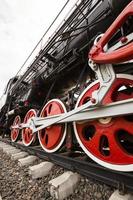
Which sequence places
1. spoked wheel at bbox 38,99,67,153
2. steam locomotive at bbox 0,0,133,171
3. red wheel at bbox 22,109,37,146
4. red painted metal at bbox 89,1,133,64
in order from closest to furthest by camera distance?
red painted metal at bbox 89,1,133,64 → steam locomotive at bbox 0,0,133,171 → spoked wheel at bbox 38,99,67,153 → red wheel at bbox 22,109,37,146

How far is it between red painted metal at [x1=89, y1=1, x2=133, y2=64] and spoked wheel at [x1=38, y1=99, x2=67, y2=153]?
1.09 m

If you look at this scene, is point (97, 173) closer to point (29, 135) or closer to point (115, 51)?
point (115, 51)

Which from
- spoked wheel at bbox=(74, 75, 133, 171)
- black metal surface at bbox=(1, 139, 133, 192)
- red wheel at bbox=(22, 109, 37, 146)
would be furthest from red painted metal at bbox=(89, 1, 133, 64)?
red wheel at bbox=(22, 109, 37, 146)

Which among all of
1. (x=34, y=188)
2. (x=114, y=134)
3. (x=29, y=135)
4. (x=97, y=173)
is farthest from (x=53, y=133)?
(x=29, y=135)

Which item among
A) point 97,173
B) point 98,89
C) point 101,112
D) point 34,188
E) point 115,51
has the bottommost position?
point 34,188

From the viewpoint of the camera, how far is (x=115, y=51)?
1552 millimetres

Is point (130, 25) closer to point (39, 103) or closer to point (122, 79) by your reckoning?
point (122, 79)

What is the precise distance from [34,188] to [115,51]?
1.70 meters

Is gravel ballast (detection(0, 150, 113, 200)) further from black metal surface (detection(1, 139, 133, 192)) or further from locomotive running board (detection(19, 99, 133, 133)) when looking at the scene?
locomotive running board (detection(19, 99, 133, 133))

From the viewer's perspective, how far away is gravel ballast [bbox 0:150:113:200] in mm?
1742

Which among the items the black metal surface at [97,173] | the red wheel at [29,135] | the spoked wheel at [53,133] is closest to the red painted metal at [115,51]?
the black metal surface at [97,173]

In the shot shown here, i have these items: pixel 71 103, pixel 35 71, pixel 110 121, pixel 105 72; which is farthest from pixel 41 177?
pixel 35 71

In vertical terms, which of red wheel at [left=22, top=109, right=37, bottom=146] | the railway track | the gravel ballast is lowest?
the gravel ballast

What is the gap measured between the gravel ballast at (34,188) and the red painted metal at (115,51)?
1.16 m
